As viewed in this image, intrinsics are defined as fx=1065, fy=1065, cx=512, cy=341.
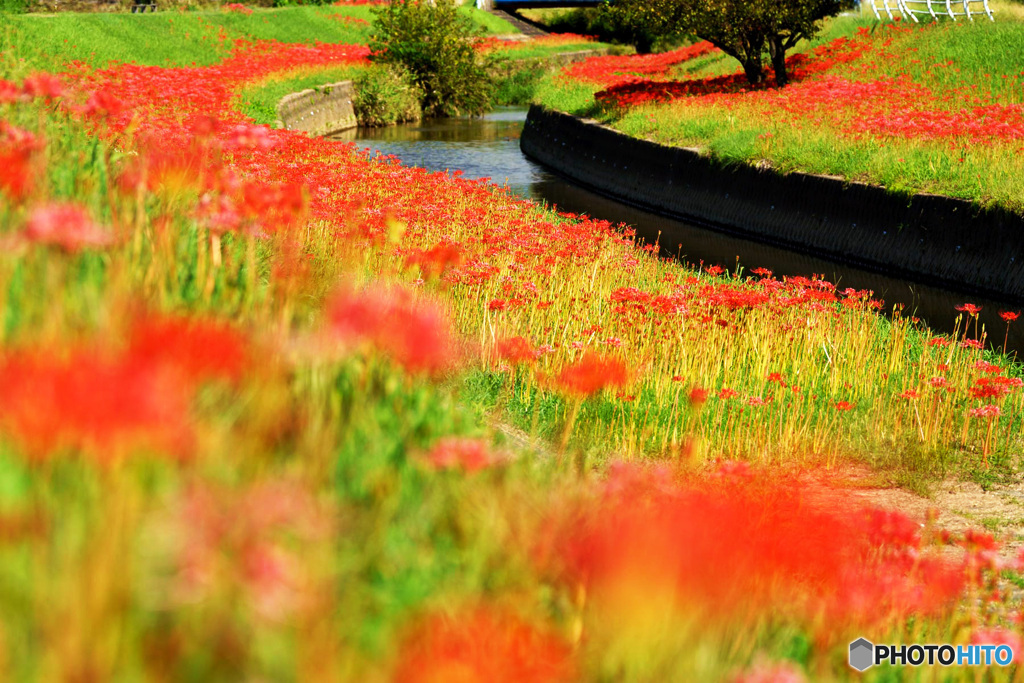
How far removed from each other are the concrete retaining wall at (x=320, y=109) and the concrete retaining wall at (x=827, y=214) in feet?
24.8

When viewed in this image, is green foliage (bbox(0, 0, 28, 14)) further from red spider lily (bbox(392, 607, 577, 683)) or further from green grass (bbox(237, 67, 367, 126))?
red spider lily (bbox(392, 607, 577, 683))

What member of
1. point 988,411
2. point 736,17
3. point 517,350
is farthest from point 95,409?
point 736,17

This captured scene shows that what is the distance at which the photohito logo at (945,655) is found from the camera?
3.02 m

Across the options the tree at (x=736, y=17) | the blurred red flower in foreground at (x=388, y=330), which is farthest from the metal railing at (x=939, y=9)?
the blurred red flower in foreground at (x=388, y=330)

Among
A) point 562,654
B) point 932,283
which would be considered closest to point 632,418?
point 562,654

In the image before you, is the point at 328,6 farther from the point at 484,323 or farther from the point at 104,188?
the point at 104,188

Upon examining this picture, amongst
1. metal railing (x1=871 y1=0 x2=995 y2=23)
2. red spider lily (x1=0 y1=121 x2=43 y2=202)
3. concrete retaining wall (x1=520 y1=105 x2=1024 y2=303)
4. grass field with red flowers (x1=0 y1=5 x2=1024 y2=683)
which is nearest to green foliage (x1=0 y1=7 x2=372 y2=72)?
concrete retaining wall (x1=520 y1=105 x2=1024 y2=303)

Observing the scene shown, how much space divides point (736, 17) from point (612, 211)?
626 centimetres

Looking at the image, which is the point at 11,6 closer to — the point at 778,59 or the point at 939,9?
the point at 778,59

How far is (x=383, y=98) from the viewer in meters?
32.4

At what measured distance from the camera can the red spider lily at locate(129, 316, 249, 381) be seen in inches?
71.0

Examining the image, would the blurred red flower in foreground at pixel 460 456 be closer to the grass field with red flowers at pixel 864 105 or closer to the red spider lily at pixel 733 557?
the red spider lily at pixel 733 557

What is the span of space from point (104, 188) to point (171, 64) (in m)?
28.1

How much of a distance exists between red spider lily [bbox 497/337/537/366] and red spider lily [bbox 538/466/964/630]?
1.94 m
